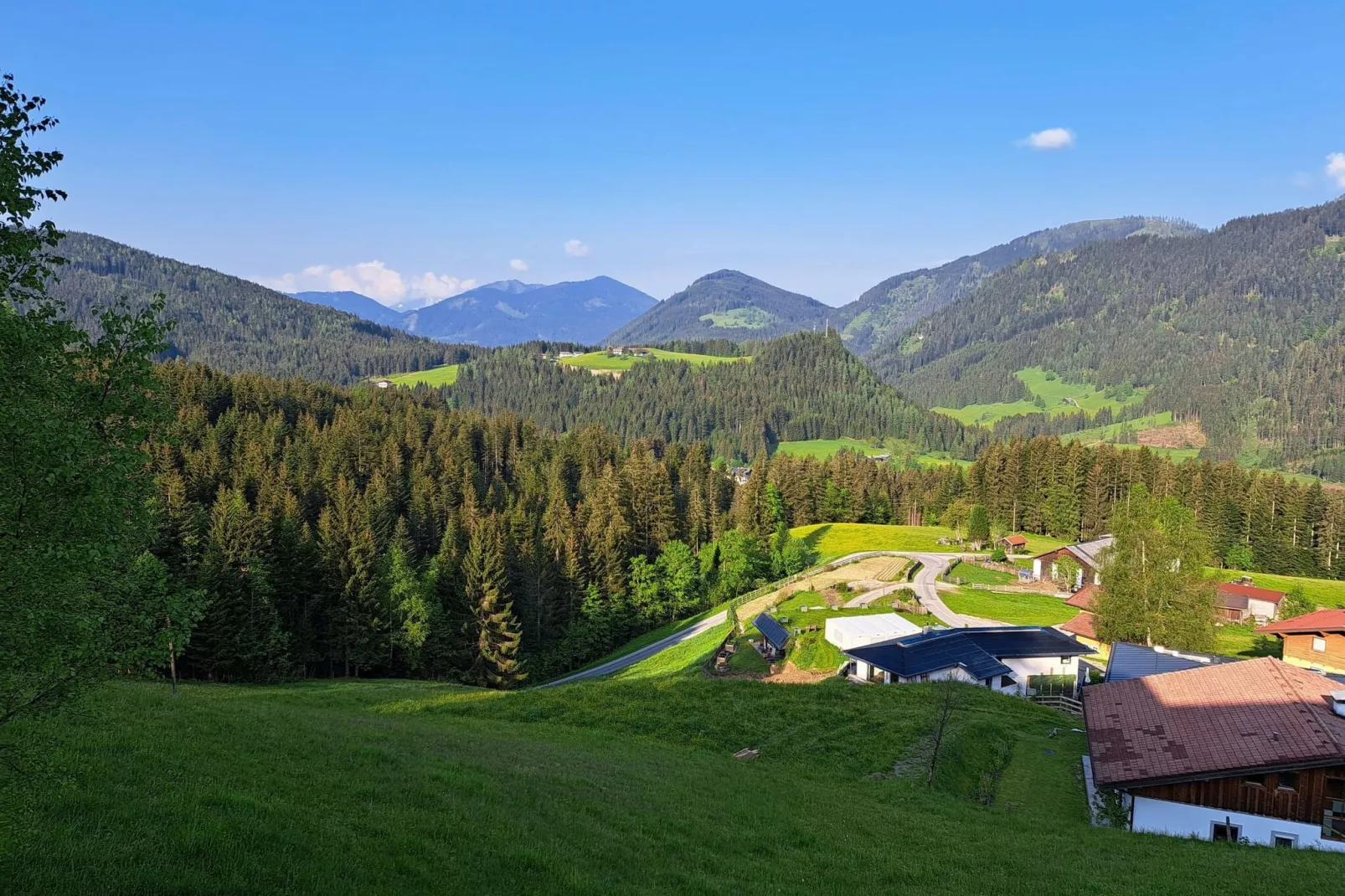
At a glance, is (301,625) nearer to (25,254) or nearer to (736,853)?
(736,853)

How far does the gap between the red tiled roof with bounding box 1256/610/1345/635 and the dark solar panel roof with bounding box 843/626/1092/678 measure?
16217 millimetres

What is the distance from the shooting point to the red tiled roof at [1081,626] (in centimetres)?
6444

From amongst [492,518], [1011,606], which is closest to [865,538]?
[1011,606]

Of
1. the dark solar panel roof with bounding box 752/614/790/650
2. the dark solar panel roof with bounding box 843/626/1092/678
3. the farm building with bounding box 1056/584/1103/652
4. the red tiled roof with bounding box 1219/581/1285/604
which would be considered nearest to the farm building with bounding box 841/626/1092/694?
the dark solar panel roof with bounding box 843/626/1092/678

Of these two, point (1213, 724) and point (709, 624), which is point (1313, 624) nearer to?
point (1213, 724)

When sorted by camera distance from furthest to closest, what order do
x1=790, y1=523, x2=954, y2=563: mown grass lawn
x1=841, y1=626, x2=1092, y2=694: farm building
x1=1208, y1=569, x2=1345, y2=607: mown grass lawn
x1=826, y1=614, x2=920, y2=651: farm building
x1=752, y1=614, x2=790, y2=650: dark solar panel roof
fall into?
x1=790, y1=523, x2=954, y2=563: mown grass lawn → x1=1208, y1=569, x2=1345, y2=607: mown grass lawn → x1=752, y1=614, x2=790, y2=650: dark solar panel roof → x1=826, y1=614, x2=920, y2=651: farm building → x1=841, y1=626, x2=1092, y2=694: farm building

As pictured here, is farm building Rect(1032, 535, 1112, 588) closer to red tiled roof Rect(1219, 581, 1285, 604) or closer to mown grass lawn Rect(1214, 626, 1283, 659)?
red tiled roof Rect(1219, 581, 1285, 604)

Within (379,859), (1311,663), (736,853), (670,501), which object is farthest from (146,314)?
(670,501)

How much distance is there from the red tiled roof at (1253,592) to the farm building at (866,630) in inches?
1693

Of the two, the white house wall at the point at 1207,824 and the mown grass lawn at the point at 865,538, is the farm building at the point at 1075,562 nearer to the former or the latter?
the mown grass lawn at the point at 865,538

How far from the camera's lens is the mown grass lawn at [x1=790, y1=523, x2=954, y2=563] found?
114m

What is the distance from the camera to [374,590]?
65.6 m

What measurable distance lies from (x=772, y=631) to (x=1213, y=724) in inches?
1644

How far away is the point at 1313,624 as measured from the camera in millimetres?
57781
